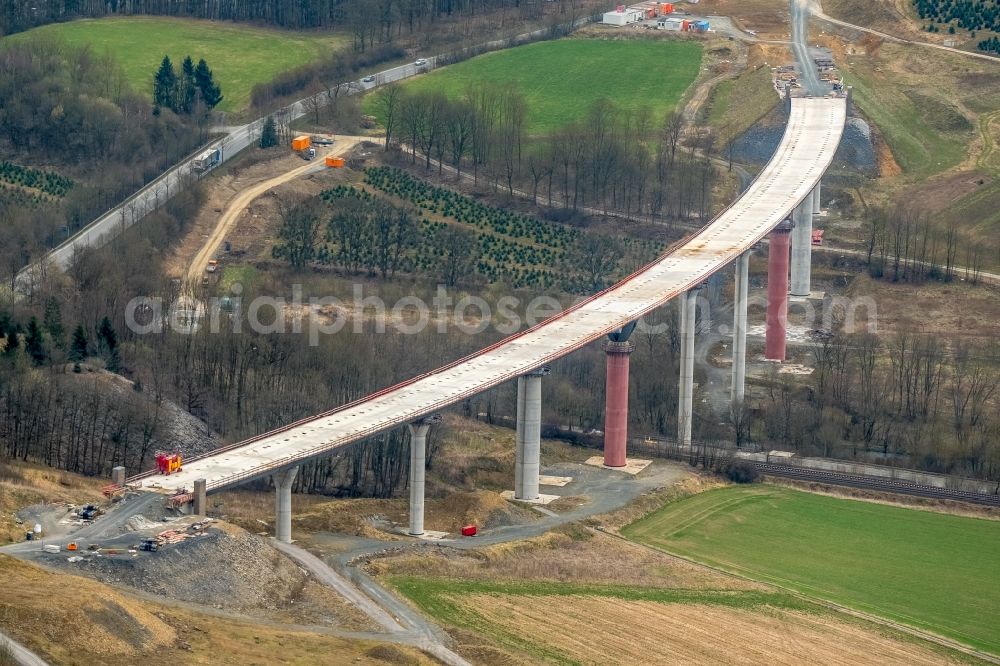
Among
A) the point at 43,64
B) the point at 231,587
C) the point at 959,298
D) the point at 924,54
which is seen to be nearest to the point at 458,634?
the point at 231,587

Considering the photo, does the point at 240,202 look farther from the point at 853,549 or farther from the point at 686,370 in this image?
the point at 853,549

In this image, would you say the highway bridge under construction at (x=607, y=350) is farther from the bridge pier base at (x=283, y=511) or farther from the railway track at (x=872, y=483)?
the railway track at (x=872, y=483)

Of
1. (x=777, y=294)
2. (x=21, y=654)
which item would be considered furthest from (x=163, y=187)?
(x=21, y=654)

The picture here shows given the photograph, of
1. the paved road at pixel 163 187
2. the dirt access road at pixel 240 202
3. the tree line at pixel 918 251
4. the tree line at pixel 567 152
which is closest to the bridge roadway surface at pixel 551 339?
the tree line at pixel 918 251

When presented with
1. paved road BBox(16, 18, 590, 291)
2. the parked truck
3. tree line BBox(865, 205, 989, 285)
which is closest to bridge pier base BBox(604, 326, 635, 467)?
paved road BBox(16, 18, 590, 291)

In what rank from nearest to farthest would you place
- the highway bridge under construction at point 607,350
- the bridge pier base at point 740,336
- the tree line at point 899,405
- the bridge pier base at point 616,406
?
the highway bridge under construction at point 607,350, the bridge pier base at point 616,406, the tree line at point 899,405, the bridge pier base at point 740,336

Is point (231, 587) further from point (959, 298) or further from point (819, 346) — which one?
point (959, 298)
